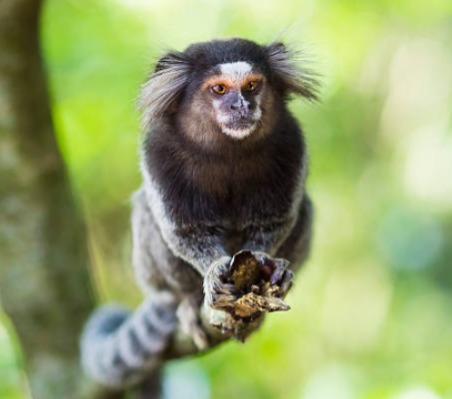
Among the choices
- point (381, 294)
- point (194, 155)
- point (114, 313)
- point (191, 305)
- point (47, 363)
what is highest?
point (194, 155)

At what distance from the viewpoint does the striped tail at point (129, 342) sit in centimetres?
353

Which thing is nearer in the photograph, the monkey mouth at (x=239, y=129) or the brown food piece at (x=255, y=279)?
the brown food piece at (x=255, y=279)

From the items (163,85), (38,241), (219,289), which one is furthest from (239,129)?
(38,241)

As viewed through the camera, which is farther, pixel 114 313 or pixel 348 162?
pixel 348 162

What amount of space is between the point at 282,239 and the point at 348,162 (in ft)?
13.6

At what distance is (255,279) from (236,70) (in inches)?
32.3

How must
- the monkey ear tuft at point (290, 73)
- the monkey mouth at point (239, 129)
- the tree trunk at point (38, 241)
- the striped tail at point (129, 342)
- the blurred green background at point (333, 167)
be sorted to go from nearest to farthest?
1. the monkey mouth at point (239, 129)
2. the monkey ear tuft at point (290, 73)
3. the striped tail at point (129, 342)
4. the tree trunk at point (38, 241)
5. the blurred green background at point (333, 167)

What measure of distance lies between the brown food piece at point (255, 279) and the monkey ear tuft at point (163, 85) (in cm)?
89

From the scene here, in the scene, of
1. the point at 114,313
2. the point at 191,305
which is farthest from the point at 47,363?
the point at 191,305

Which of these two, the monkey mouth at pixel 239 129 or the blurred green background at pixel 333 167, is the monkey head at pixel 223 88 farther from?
the blurred green background at pixel 333 167

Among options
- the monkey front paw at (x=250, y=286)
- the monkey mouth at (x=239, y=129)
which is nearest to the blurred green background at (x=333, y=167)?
the monkey mouth at (x=239, y=129)

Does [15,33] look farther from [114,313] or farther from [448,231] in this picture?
[448,231]

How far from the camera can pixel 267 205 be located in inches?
123

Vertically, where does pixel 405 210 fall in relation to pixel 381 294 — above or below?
above
